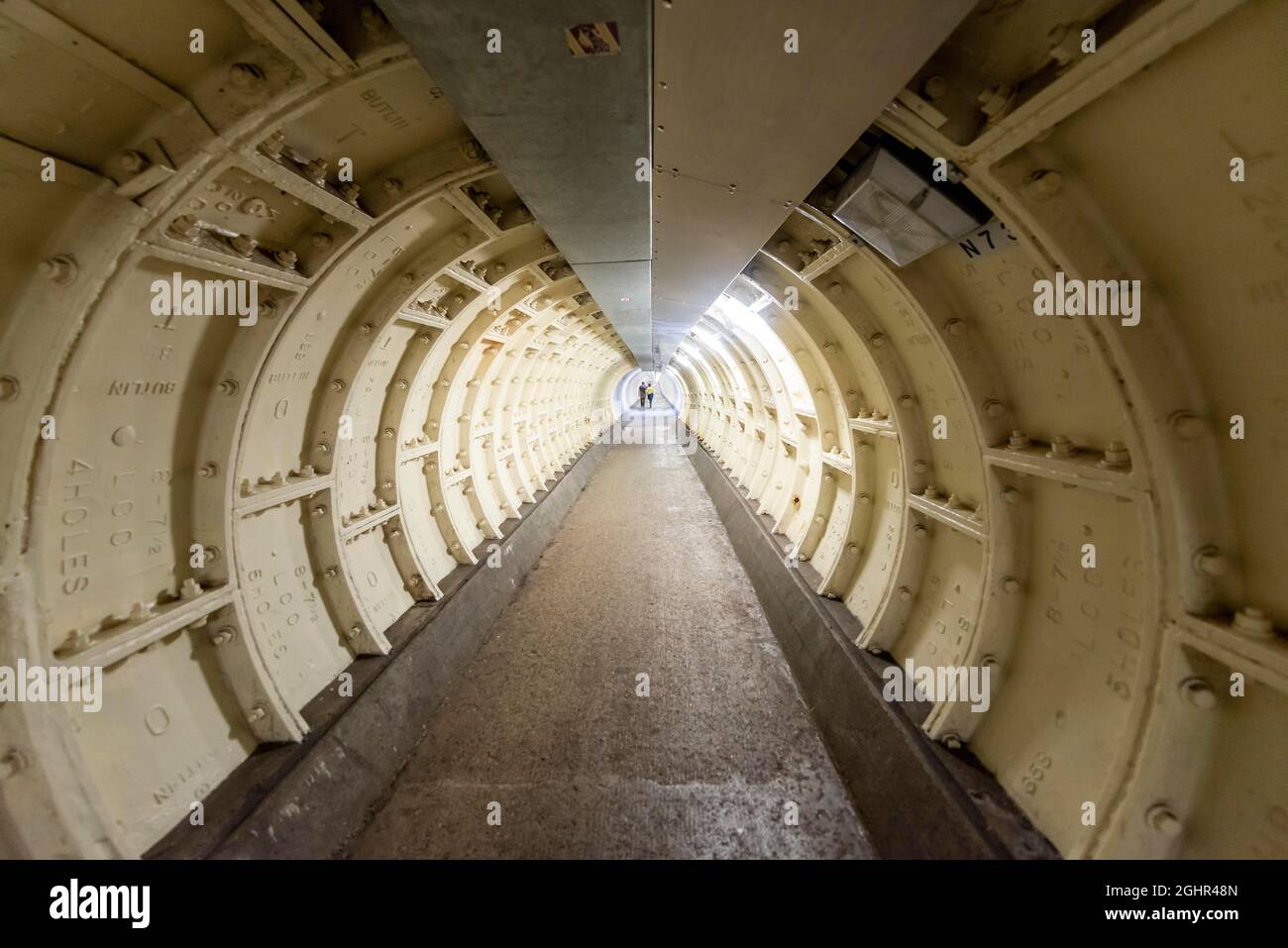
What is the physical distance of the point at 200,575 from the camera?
296 centimetres

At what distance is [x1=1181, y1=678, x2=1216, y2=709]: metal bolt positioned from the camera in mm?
1796

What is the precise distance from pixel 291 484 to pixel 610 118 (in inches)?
141

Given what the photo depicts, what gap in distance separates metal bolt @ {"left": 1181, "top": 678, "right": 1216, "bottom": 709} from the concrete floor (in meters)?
2.38

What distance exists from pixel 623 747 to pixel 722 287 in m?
4.50

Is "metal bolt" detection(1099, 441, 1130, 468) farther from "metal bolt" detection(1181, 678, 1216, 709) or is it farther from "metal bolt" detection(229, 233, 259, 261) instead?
"metal bolt" detection(229, 233, 259, 261)

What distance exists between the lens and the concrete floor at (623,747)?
10.8 feet

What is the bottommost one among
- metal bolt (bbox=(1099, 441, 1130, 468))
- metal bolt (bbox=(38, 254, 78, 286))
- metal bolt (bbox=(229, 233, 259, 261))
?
metal bolt (bbox=(1099, 441, 1130, 468))

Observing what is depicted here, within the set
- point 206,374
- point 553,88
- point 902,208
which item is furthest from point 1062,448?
point 206,374

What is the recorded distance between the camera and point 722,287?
4.50 metres

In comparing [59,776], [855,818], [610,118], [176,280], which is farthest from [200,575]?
[855,818]

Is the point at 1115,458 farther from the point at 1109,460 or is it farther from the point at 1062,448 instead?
the point at 1062,448

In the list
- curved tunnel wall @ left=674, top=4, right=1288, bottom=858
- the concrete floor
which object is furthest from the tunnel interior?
the concrete floor

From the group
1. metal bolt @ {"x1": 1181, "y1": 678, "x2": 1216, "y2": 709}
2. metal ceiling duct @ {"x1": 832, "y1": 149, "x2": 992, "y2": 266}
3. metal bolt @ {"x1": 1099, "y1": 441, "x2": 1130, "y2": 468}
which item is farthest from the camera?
metal ceiling duct @ {"x1": 832, "y1": 149, "x2": 992, "y2": 266}

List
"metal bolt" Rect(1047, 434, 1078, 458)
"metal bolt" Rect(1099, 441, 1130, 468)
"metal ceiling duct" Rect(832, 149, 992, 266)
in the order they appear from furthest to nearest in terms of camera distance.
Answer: "metal bolt" Rect(1047, 434, 1078, 458), "metal ceiling duct" Rect(832, 149, 992, 266), "metal bolt" Rect(1099, 441, 1130, 468)
